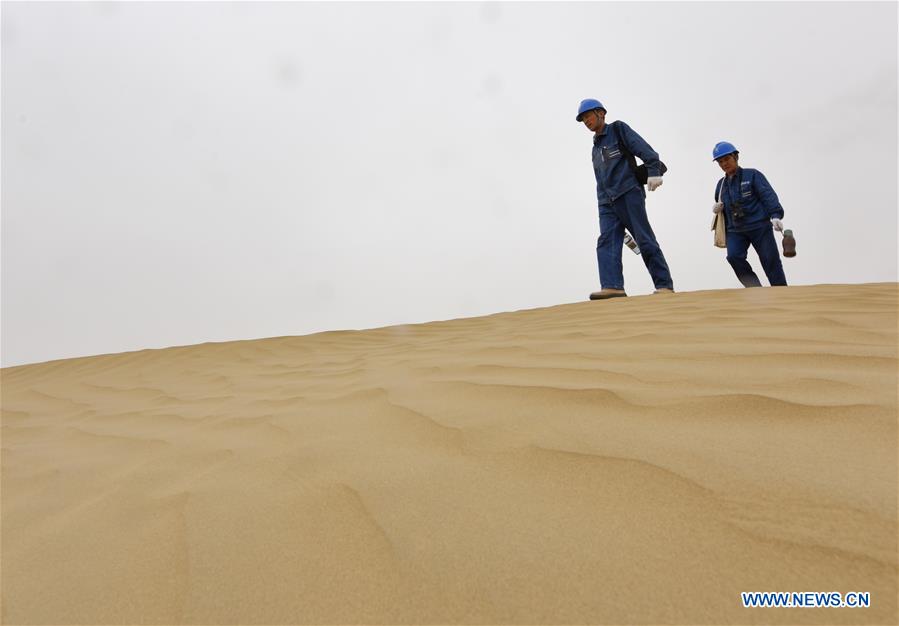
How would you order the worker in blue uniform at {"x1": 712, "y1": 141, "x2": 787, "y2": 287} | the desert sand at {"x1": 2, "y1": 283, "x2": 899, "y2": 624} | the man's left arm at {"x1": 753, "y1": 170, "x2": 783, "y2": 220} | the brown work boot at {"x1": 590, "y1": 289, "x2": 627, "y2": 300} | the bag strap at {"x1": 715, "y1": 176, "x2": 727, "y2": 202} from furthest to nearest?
the bag strap at {"x1": 715, "y1": 176, "x2": 727, "y2": 202} < the worker in blue uniform at {"x1": 712, "y1": 141, "x2": 787, "y2": 287} < the man's left arm at {"x1": 753, "y1": 170, "x2": 783, "y2": 220} < the brown work boot at {"x1": 590, "y1": 289, "x2": 627, "y2": 300} < the desert sand at {"x1": 2, "y1": 283, "x2": 899, "y2": 624}

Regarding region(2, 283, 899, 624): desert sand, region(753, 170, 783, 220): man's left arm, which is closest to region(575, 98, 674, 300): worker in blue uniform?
region(753, 170, 783, 220): man's left arm

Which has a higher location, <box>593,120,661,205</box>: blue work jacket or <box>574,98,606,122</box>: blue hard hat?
<box>574,98,606,122</box>: blue hard hat

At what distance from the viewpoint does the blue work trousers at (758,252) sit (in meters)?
4.77

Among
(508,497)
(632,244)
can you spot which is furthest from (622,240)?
(508,497)

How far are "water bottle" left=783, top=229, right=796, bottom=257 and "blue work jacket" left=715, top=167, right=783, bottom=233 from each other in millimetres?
170

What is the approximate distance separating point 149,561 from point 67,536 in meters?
0.31

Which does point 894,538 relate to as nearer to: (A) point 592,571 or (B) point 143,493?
(A) point 592,571

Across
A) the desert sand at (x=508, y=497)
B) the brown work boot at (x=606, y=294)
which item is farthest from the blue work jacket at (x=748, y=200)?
the desert sand at (x=508, y=497)

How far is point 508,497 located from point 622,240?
4362mm

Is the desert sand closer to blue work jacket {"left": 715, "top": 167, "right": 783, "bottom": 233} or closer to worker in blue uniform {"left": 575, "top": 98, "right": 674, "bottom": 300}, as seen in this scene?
worker in blue uniform {"left": 575, "top": 98, "right": 674, "bottom": 300}

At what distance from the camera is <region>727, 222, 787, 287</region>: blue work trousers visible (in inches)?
188

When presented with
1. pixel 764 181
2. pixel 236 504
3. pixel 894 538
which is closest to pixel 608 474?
pixel 894 538

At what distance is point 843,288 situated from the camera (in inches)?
111

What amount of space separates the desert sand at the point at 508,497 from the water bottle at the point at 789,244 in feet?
10.1
